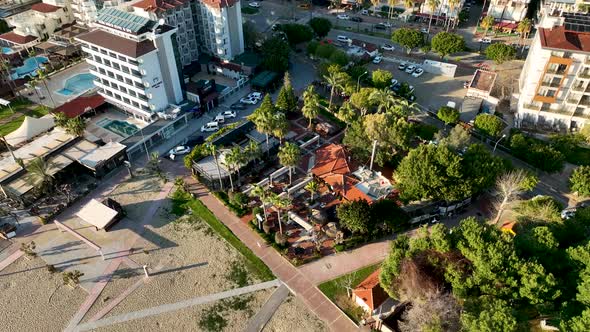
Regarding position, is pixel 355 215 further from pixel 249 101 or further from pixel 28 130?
pixel 28 130

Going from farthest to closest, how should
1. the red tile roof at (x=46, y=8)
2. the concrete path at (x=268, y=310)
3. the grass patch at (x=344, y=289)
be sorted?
the red tile roof at (x=46, y=8)
the grass patch at (x=344, y=289)
the concrete path at (x=268, y=310)

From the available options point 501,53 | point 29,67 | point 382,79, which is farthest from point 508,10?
point 29,67

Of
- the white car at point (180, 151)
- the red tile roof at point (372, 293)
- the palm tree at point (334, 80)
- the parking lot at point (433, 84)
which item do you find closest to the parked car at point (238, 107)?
the white car at point (180, 151)

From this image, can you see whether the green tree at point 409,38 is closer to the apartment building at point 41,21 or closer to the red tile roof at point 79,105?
the red tile roof at point 79,105

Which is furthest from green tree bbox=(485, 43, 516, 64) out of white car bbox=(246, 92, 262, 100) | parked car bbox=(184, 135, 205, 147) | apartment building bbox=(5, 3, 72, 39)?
apartment building bbox=(5, 3, 72, 39)

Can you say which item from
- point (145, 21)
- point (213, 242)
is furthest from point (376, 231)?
point (145, 21)

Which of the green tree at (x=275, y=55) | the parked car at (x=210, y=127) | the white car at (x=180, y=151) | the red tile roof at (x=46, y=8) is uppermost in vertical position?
the red tile roof at (x=46, y=8)

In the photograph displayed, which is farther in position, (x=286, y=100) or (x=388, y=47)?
(x=388, y=47)
